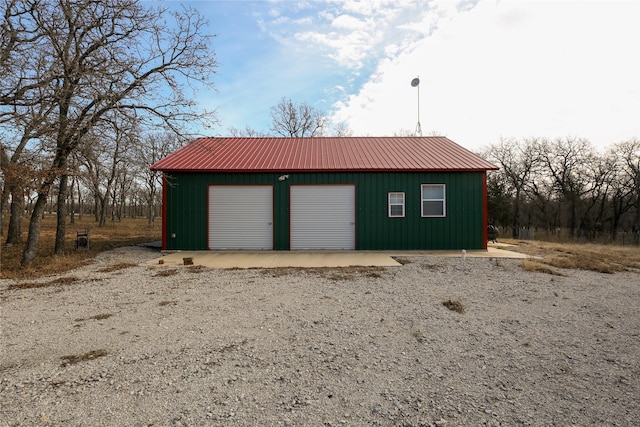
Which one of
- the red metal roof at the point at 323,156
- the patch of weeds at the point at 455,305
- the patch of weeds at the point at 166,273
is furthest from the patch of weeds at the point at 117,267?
the patch of weeds at the point at 455,305

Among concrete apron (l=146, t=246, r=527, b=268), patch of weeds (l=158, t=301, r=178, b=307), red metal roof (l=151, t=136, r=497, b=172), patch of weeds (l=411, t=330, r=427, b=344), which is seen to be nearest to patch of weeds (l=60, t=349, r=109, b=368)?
patch of weeds (l=158, t=301, r=178, b=307)

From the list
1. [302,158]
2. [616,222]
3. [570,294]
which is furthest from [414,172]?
[616,222]

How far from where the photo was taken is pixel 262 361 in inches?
131

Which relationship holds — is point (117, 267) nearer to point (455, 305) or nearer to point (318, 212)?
point (318, 212)

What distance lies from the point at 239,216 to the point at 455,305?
869 cm

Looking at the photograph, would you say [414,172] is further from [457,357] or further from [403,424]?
[403,424]

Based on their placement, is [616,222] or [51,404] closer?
[51,404]

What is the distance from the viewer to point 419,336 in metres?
4.02

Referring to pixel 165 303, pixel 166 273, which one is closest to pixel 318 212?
pixel 166 273

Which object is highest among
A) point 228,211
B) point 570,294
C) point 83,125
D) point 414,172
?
point 83,125

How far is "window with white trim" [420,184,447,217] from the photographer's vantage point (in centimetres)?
1200

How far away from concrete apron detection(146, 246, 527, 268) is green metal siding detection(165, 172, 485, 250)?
51 centimetres

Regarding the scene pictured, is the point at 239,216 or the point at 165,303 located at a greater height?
the point at 239,216

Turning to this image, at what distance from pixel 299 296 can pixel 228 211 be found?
7.05m
